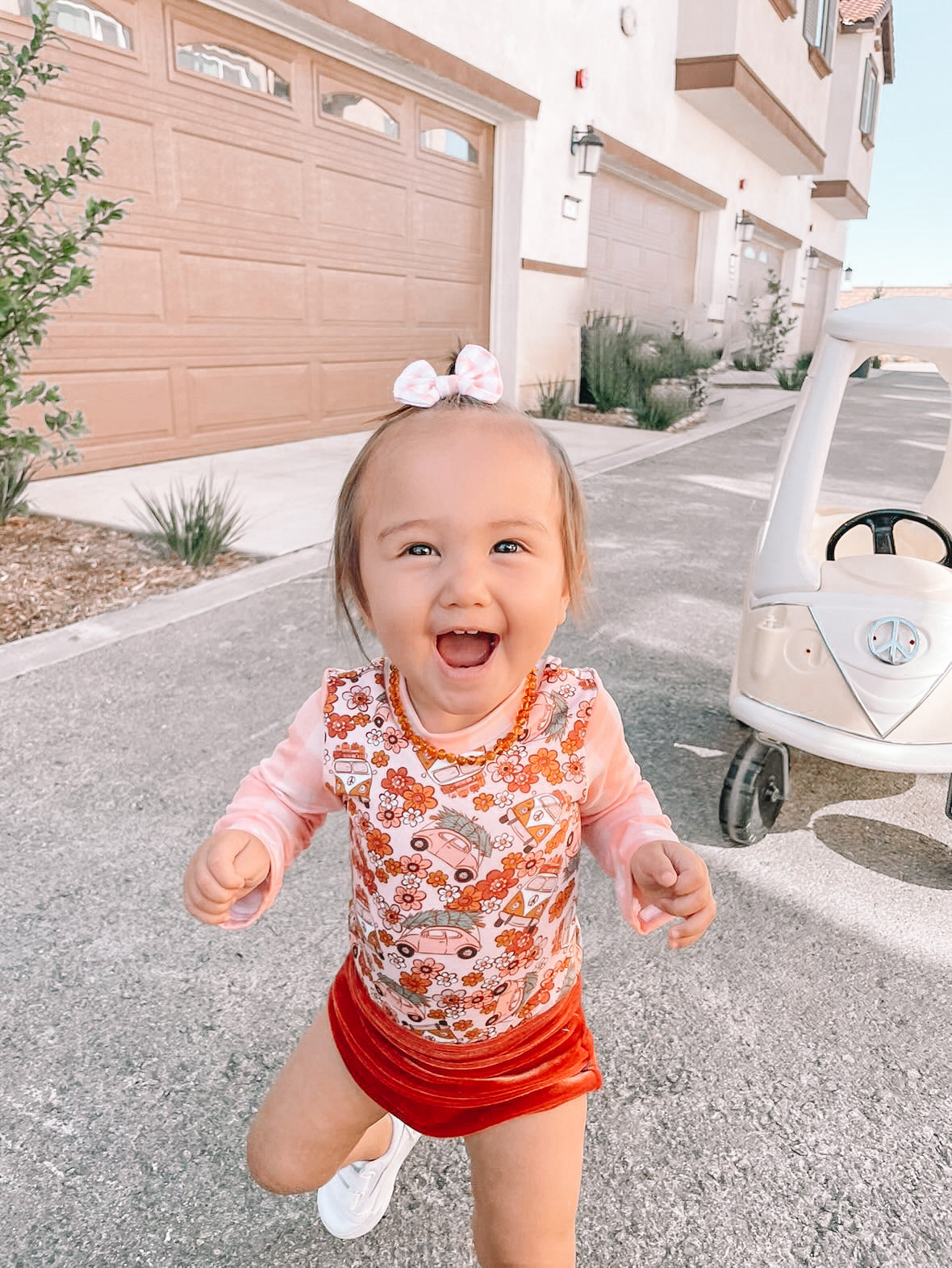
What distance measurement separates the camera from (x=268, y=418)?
8.09 meters

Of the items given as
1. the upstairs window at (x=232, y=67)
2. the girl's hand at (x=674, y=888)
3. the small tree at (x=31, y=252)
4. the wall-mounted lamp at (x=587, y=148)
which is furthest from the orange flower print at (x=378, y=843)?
the wall-mounted lamp at (x=587, y=148)

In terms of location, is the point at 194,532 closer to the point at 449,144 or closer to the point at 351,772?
the point at 351,772

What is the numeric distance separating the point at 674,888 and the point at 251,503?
5.17 m

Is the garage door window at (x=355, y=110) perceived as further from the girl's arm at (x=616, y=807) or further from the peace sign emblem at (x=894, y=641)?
the girl's arm at (x=616, y=807)

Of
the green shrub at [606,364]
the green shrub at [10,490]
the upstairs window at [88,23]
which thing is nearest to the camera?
the green shrub at [10,490]

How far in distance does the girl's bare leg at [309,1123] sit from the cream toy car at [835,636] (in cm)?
143

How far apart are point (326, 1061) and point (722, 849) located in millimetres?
1465

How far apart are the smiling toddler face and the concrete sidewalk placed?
2.68 meters

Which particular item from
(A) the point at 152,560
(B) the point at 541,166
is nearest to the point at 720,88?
(B) the point at 541,166

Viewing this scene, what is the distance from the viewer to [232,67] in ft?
23.0

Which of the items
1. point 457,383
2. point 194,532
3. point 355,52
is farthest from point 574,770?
point 355,52

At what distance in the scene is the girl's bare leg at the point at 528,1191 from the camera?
4.07 feet

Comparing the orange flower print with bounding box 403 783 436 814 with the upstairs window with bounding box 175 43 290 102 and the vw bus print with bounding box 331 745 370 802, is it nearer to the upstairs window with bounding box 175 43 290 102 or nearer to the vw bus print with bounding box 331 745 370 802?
the vw bus print with bounding box 331 745 370 802

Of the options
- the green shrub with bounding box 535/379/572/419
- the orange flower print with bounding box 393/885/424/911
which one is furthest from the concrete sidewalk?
the orange flower print with bounding box 393/885/424/911
